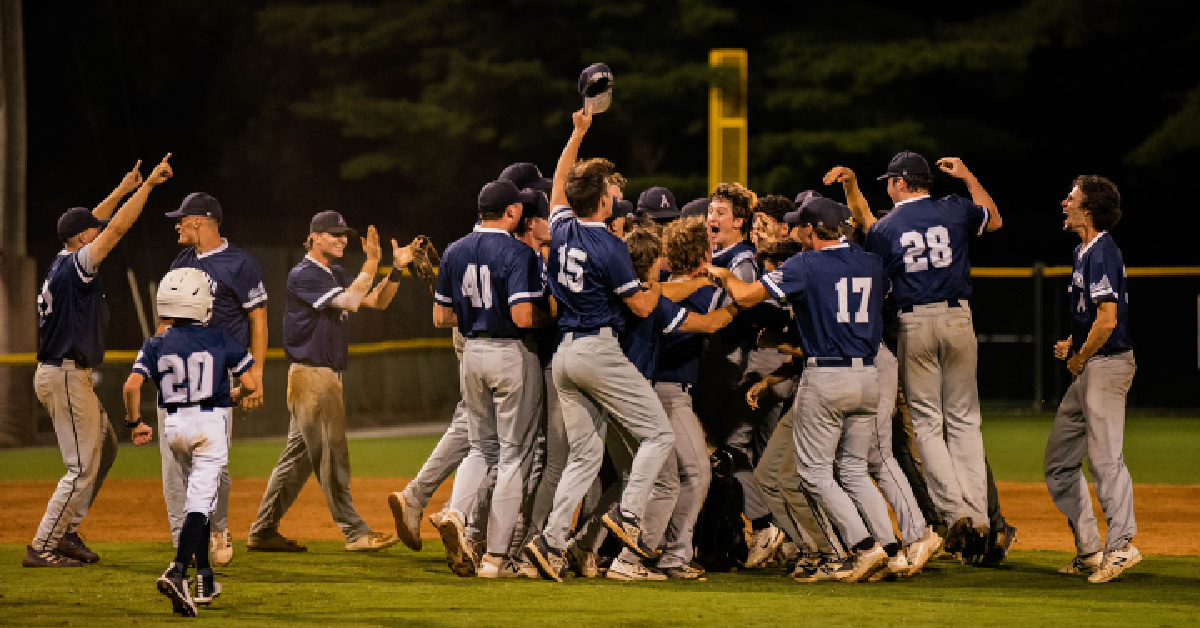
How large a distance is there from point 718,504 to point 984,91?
70.5 feet

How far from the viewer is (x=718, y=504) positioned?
8.64 m

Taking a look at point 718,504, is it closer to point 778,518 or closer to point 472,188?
point 778,518

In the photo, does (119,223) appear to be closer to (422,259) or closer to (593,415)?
(422,259)

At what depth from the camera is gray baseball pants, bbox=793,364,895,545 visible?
791cm

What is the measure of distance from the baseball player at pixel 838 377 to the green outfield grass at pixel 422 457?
6.29 meters

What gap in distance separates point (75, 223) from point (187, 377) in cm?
200

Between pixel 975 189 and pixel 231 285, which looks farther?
pixel 975 189

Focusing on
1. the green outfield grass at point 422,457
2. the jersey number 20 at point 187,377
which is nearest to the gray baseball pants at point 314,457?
the jersey number 20 at point 187,377

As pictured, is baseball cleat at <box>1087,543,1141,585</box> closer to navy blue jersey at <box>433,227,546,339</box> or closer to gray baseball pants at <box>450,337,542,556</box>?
gray baseball pants at <box>450,337,542,556</box>

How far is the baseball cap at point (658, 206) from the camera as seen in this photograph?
8914 millimetres

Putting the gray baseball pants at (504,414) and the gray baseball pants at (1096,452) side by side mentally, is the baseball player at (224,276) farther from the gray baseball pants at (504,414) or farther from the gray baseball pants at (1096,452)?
the gray baseball pants at (1096,452)

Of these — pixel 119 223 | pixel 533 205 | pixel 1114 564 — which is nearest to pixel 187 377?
pixel 119 223

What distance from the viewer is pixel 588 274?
7.82 metres

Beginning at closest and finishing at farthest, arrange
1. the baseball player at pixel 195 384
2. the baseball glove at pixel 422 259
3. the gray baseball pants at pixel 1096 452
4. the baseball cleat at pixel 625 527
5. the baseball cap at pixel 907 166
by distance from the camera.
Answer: the baseball player at pixel 195 384, the baseball cleat at pixel 625 527, the gray baseball pants at pixel 1096 452, the baseball cap at pixel 907 166, the baseball glove at pixel 422 259
